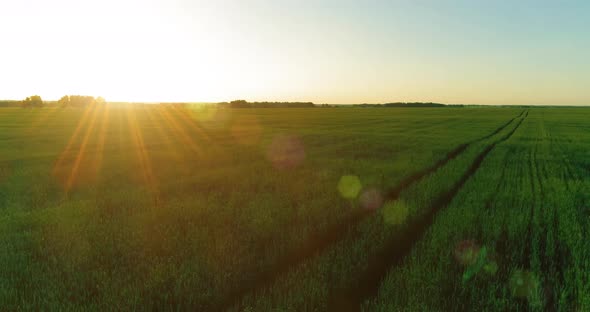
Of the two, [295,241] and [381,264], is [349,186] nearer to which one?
[295,241]

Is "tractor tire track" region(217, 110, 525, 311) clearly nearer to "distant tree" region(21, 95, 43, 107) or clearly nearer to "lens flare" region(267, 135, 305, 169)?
"lens flare" region(267, 135, 305, 169)

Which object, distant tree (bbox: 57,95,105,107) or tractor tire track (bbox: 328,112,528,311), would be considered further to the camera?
distant tree (bbox: 57,95,105,107)

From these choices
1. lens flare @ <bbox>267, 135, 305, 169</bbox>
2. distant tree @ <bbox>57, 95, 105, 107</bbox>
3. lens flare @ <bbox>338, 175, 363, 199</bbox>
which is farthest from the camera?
distant tree @ <bbox>57, 95, 105, 107</bbox>

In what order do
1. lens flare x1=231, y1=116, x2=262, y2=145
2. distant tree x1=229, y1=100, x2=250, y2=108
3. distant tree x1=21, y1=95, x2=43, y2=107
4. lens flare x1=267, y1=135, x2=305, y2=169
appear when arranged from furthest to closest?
1. distant tree x1=229, y1=100, x2=250, y2=108
2. distant tree x1=21, y1=95, x2=43, y2=107
3. lens flare x1=231, y1=116, x2=262, y2=145
4. lens flare x1=267, y1=135, x2=305, y2=169

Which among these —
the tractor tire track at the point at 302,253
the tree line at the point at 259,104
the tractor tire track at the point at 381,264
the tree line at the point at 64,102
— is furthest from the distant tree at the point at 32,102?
the tractor tire track at the point at 381,264

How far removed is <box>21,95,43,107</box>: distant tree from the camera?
130m

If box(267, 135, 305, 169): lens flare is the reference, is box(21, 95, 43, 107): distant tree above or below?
above

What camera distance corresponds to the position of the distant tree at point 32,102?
5098 inches

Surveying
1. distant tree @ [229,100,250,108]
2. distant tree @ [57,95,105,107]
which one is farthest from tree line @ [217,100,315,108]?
distant tree @ [57,95,105,107]

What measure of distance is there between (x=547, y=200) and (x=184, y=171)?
11711mm

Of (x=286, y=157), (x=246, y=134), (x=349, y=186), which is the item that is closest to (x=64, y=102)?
(x=246, y=134)

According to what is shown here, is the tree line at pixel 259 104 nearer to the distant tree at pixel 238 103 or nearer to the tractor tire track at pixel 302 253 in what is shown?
the distant tree at pixel 238 103

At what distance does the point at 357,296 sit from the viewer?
442cm

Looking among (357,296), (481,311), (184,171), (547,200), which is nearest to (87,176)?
(184,171)
